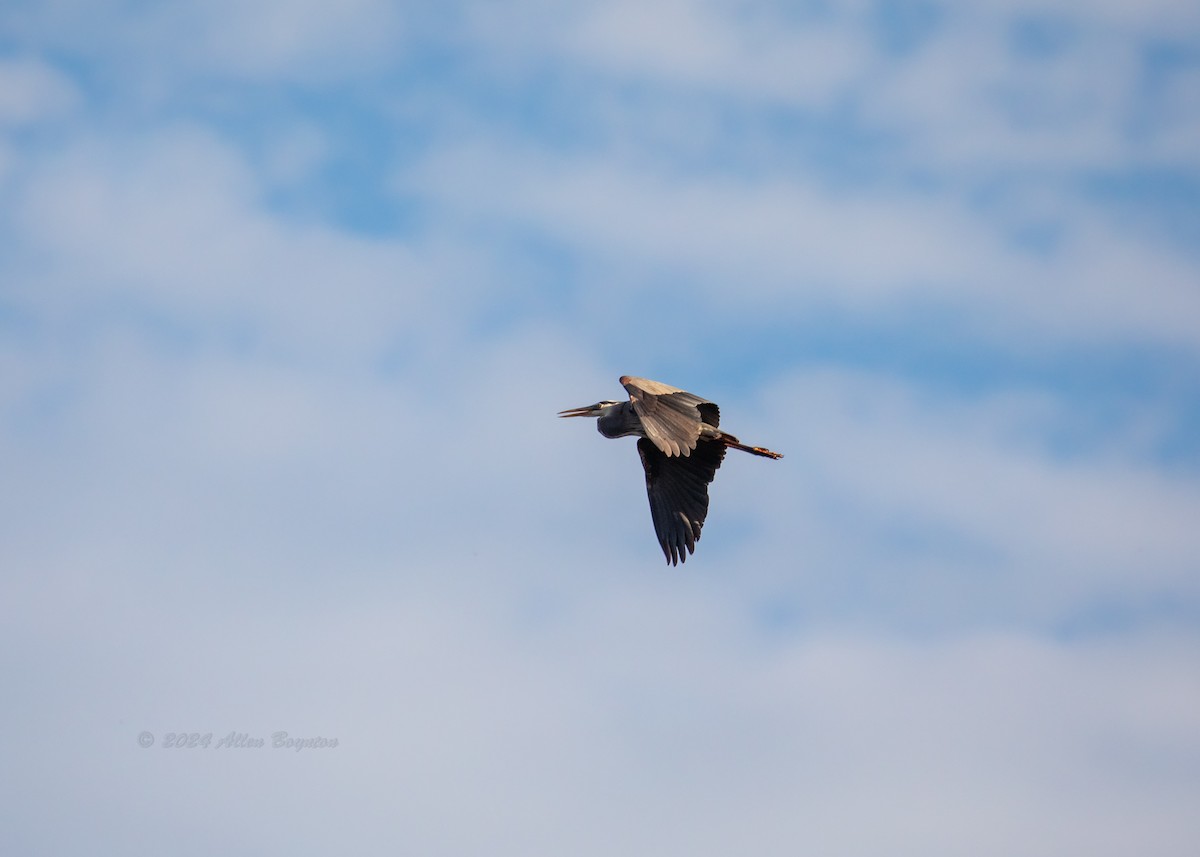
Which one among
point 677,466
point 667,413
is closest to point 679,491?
point 677,466

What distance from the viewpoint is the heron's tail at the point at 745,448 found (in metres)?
27.6

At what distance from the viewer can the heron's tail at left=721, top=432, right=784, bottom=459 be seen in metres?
27.6

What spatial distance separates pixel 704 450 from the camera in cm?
2756

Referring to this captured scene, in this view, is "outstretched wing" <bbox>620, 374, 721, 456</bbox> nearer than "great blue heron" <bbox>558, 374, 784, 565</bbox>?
Yes

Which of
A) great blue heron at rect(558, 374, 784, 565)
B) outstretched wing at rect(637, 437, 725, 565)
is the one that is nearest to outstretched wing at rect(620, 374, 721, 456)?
great blue heron at rect(558, 374, 784, 565)

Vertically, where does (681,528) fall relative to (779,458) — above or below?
below

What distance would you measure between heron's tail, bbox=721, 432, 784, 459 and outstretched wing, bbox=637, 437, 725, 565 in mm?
157

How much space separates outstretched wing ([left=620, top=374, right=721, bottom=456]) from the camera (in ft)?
78.4

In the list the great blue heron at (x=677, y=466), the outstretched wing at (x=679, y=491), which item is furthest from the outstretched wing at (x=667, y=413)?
the outstretched wing at (x=679, y=491)

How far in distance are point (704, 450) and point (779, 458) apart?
199 cm

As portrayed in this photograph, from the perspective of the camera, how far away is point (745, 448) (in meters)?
28.3

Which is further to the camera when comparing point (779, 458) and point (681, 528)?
point (779, 458)

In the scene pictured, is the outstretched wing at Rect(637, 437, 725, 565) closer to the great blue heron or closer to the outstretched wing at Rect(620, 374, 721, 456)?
the great blue heron

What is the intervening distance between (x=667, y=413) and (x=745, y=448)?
154 inches
